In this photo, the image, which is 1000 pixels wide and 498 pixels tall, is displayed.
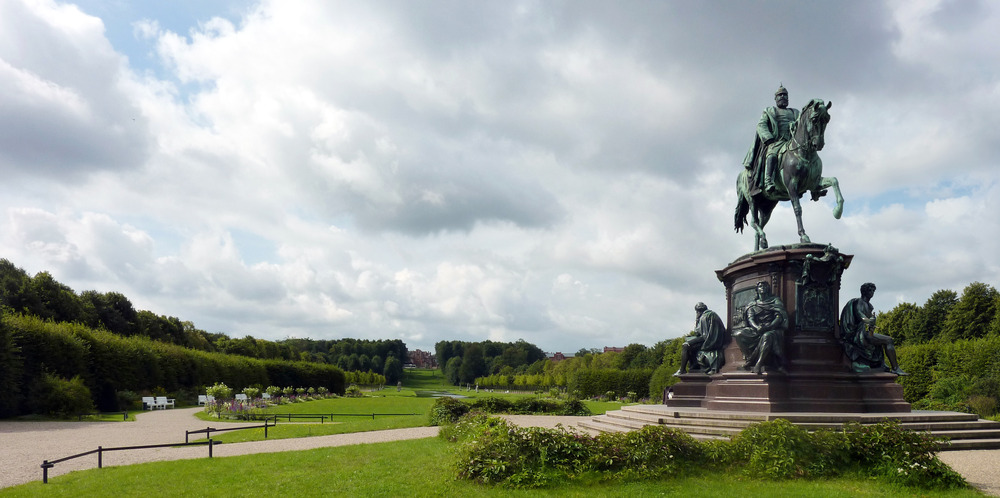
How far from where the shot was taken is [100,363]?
3734 cm

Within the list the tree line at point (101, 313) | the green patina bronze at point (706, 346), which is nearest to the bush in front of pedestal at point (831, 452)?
the green patina bronze at point (706, 346)

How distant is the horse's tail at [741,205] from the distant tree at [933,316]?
43876 millimetres

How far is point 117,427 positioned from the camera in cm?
2475

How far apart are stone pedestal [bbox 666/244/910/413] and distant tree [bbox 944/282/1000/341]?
4033 cm

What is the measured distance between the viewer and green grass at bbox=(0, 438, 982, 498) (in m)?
8.88

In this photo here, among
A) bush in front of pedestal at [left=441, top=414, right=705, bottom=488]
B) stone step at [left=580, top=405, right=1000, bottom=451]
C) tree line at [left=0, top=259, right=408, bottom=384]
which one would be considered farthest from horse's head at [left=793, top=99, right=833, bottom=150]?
tree line at [left=0, top=259, right=408, bottom=384]

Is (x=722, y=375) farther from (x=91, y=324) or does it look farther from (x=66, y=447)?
(x=91, y=324)

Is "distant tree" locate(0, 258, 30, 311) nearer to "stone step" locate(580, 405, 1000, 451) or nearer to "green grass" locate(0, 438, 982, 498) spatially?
"green grass" locate(0, 438, 982, 498)

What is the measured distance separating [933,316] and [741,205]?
4494cm

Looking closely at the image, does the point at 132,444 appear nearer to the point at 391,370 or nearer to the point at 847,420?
the point at 847,420

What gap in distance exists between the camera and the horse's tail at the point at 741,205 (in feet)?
59.9

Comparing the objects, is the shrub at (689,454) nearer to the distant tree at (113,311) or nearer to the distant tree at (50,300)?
the distant tree at (50,300)

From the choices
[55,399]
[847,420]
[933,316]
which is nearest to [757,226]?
[847,420]

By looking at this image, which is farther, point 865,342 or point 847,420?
point 865,342
